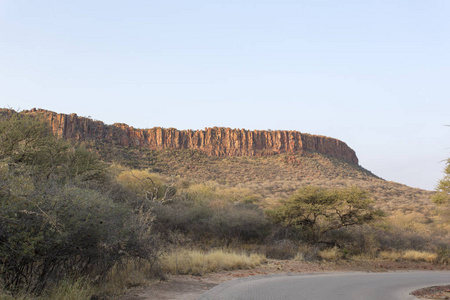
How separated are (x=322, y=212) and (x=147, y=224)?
56.8 feet

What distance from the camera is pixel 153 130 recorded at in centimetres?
A: 8625

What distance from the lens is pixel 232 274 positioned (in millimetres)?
16406

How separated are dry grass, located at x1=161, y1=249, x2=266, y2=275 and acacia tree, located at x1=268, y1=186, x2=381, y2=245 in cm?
879

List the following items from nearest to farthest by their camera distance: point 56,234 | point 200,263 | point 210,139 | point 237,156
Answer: point 56,234
point 200,263
point 237,156
point 210,139

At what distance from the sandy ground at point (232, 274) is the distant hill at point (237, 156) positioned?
29042 millimetres

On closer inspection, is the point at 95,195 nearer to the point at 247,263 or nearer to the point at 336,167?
the point at 247,263

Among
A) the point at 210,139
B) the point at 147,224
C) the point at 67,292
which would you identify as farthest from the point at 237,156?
the point at 67,292

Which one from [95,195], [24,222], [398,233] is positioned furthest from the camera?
[398,233]

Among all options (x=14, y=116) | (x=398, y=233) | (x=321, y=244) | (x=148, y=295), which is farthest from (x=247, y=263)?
(x=398, y=233)

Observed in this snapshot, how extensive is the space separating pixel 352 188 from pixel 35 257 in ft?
78.9

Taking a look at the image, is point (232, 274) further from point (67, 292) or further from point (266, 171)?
point (266, 171)

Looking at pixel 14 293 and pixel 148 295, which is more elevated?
pixel 14 293

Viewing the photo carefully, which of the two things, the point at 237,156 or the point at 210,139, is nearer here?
the point at 237,156

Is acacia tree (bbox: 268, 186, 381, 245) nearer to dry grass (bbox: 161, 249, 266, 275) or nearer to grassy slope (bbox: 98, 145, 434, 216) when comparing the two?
dry grass (bbox: 161, 249, 266, 275)
